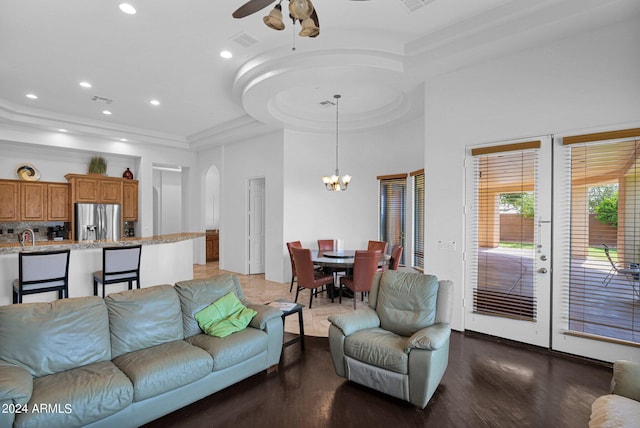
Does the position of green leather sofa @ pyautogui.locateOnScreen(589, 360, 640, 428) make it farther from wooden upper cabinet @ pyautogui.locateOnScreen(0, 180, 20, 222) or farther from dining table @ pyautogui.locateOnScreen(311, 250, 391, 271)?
wooden upper cabinet @ pyautogui.locateOnScreen(0, 180, 20, 222)

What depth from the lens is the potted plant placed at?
25.0ft

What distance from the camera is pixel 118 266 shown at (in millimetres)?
4188

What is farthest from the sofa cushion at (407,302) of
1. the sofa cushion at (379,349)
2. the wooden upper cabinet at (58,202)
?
the wooden upper cabinet at (58,202)

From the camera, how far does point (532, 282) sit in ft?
11.6

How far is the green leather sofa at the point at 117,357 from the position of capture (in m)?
1.86

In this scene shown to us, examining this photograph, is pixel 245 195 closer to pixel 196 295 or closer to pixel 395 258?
pixel 395 258

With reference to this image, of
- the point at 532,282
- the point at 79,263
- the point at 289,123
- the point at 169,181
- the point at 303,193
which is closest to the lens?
the point at 532,282

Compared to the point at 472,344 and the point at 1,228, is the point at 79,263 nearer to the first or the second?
the point at 1,228

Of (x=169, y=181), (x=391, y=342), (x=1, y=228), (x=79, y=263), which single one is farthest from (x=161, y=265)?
(x=169, y=181)

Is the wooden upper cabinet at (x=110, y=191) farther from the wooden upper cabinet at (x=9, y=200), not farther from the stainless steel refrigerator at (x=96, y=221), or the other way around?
the wooden upper cabinet at (x=9, y=200)

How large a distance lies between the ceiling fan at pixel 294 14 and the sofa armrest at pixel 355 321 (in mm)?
2283

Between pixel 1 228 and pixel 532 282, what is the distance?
9.55 metres

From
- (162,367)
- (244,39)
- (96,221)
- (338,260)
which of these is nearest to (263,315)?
(162,367)

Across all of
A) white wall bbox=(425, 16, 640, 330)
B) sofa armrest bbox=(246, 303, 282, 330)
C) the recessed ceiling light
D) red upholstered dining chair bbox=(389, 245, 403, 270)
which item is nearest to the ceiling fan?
the recessed ceiling light
